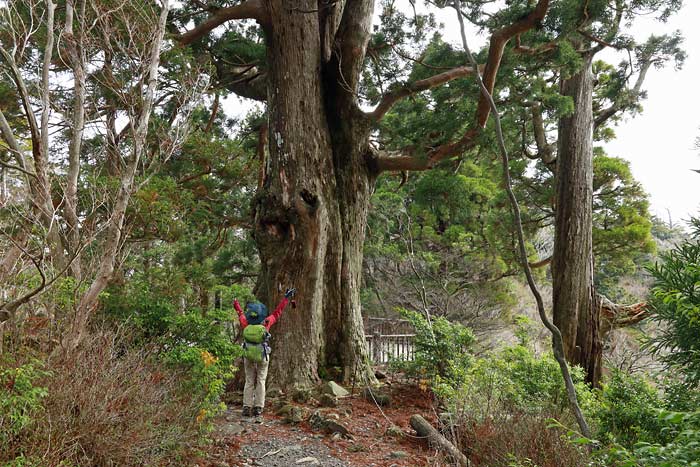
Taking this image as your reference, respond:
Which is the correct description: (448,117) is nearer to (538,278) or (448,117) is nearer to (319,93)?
(319,93)

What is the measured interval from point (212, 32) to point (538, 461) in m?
6.97

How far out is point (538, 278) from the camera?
1317 centimetres

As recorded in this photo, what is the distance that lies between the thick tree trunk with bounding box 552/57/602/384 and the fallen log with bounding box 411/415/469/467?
3574 millimetres

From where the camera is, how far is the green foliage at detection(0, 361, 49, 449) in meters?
2.42

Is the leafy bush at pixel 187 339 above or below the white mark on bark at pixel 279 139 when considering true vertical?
below

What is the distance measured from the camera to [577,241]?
298 inches

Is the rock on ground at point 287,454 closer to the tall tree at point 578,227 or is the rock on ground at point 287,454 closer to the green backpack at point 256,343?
the green backpack at point 256,343

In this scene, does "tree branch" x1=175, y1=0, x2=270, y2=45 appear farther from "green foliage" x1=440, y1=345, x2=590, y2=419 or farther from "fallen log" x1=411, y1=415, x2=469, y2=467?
"fallen log" x1=411, y1=415, x2=469, y2=467

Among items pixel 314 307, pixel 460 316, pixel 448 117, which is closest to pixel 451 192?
pixel 448 117

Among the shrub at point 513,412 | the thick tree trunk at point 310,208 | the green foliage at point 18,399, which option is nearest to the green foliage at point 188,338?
the green foliage at point 18,399

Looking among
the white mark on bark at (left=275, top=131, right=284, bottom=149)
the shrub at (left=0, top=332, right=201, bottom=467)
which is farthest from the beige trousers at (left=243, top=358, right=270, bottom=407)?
the white mark on bark at (left=275, top=131, right=284, bottom=149)

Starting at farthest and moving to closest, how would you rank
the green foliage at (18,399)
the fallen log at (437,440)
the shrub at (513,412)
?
the fallen log at (437,440) → the shrub at (513,412) → the green foliage at (18,399)

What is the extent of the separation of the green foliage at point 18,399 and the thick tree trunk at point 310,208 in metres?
3.48

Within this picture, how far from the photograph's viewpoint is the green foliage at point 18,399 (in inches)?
95.3
